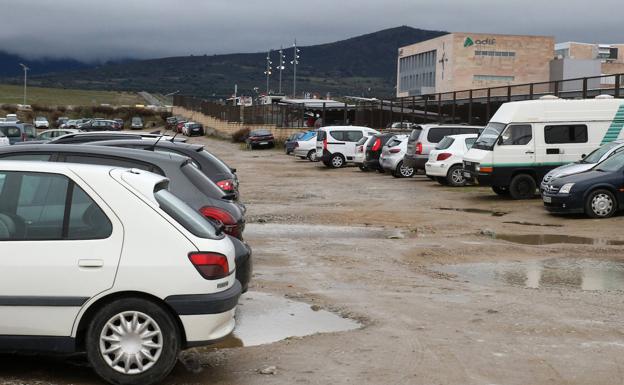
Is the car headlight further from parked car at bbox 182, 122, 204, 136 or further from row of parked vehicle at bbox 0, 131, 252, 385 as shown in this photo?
parked car at bbox 182, 122, 204, 136

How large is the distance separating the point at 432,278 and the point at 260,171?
988 inches

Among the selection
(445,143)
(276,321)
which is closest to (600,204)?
(445,143)

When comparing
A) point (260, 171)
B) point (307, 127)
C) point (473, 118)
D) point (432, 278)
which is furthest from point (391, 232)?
point (307, 127)

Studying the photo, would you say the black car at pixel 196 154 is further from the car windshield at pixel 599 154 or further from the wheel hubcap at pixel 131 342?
the car windshield at pixel 599 154

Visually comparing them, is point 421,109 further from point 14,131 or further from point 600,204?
point 600,204

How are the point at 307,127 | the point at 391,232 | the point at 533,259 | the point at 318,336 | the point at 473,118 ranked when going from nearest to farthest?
1. the point at 318,336
2. the point at 533,259
3. the point at 391,232
4. the point at 473,118
5. the point at 307,127

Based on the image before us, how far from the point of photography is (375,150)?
32062mm

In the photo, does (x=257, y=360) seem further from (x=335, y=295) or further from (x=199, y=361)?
(x=335, y=295)

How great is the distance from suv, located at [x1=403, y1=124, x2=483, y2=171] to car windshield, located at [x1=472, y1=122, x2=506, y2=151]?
15.5 ft

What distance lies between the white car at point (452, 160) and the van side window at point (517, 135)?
341cm

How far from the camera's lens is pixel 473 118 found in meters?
42.1

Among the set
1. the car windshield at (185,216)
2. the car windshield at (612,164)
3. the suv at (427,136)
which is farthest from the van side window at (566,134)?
the car windshield at (185,216)

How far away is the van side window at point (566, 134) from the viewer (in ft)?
72.1

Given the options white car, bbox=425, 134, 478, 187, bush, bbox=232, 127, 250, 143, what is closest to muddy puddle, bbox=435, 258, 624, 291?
white car, bbox=425, 134, 478, 187
